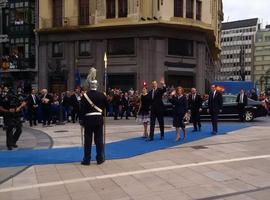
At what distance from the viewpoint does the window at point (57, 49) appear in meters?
42.9

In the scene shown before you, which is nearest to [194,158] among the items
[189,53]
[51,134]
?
[51,134]

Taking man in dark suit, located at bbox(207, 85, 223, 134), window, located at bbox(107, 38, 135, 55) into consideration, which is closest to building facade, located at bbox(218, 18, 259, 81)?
window, located at bbox(107, 38, 135, 55)

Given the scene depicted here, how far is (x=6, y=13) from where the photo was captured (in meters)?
48.2

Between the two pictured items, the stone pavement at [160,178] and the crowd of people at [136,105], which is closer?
the stone pavement at [160,178]

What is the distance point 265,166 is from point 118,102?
17617 mm

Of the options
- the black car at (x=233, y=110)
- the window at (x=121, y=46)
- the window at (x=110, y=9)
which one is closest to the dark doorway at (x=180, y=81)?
the window at (x=121, y=46)

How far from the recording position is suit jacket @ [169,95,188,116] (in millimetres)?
15185

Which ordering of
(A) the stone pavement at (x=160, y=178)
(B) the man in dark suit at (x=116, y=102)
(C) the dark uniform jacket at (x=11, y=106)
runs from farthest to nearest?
(B) the man in dark suit at (x=116, y=102) < (C) the dark uniform jacket at (x=11, y=106) < (A) the stone pavement at (x=160, y=178)

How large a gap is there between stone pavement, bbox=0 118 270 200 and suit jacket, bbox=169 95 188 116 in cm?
215

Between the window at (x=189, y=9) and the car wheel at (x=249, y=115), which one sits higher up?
the window at (x=189, y=9)

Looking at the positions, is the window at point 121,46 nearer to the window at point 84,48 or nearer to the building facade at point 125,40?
the building facade at point 125,40

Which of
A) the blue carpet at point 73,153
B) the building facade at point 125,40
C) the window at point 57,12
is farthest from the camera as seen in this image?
the window at point 57,12

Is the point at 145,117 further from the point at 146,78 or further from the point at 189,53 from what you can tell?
the point at 189,53

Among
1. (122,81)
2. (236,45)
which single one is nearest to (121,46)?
(122,81)
